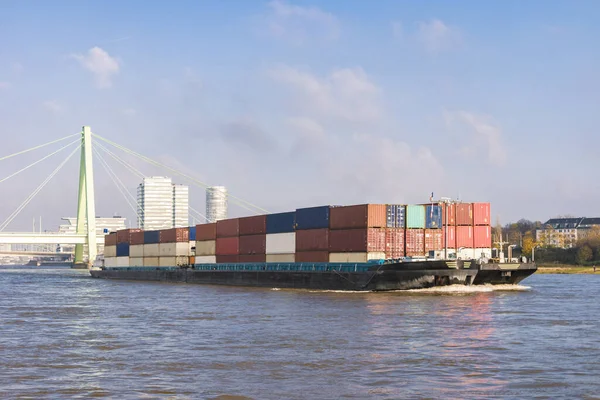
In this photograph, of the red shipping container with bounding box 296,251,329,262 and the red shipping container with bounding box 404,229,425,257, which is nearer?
the red shipping container with bounding box 404,229,425,257

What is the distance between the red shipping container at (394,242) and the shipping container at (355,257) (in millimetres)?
647

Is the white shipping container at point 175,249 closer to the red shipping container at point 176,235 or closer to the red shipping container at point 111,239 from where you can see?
the red shipping container at point 176,235

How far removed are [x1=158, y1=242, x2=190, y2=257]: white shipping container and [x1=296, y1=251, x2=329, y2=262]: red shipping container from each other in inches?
1157

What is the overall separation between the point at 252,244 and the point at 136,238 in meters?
34.3

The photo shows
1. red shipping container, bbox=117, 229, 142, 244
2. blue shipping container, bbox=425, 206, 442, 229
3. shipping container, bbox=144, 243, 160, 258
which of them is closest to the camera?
blue shipping container, bbox=425, 206, 442, 229

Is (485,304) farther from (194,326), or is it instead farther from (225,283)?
(225,283)

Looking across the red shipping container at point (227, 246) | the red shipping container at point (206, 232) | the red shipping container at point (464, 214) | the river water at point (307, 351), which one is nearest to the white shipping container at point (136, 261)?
the red shipping container at point (206, 232)

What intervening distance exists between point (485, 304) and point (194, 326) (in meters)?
18.7

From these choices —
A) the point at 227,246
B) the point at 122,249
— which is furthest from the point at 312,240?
the point at 122,249

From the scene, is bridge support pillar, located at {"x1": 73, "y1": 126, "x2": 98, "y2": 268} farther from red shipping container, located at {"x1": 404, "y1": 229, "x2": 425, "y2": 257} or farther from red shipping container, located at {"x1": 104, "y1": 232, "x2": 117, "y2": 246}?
red shipping container, located at {"x1": 404, "y1": 229, "x2": 425, "y2": 257}

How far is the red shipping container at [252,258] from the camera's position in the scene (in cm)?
7019

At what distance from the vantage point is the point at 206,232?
83062 millimetres

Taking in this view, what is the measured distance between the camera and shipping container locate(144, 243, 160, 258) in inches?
3733

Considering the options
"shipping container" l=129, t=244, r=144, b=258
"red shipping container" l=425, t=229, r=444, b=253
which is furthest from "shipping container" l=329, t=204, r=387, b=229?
"shipping container" l=129, t=244, r=144, b=258
